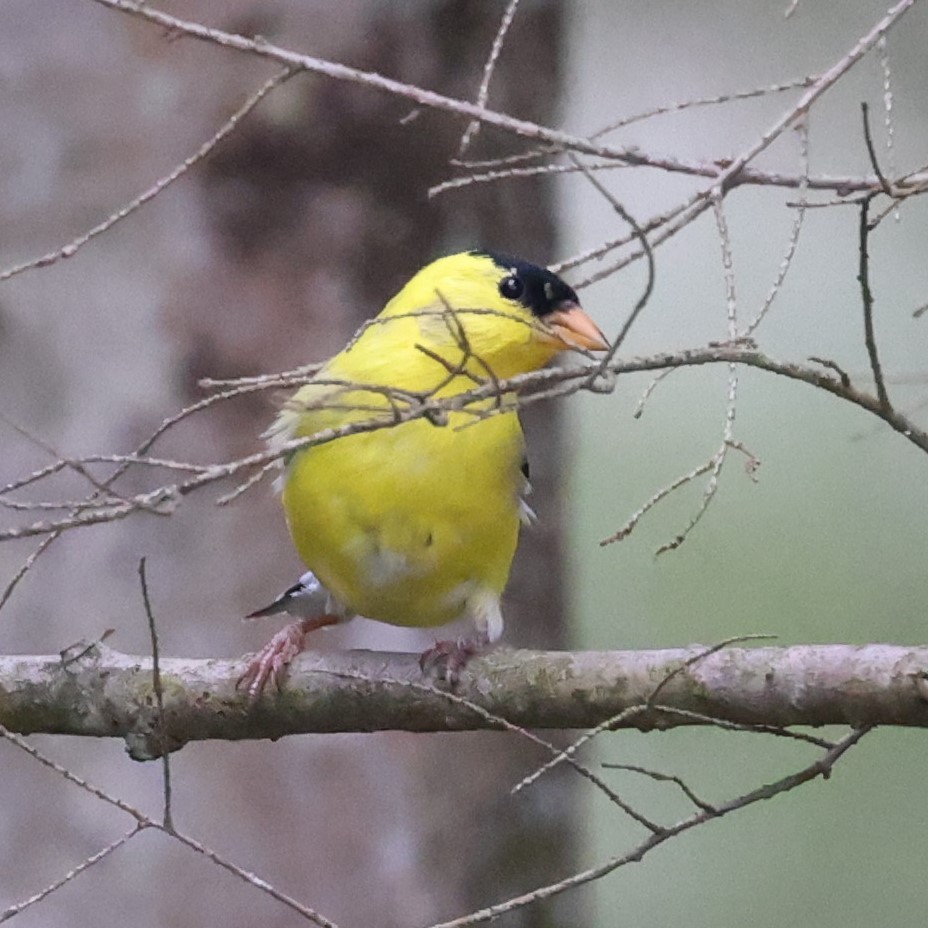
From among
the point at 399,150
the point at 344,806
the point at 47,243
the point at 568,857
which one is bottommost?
the point at 568,857

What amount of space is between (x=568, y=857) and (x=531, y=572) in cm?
39

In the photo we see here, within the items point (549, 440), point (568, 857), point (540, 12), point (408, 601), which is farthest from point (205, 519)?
point (540, 12)

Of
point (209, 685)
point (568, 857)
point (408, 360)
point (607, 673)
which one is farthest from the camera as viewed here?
point (568, 857)

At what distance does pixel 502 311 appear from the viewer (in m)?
1.38

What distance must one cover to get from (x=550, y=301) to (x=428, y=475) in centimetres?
25

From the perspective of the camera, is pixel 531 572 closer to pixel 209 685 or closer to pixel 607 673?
pixel 209 685

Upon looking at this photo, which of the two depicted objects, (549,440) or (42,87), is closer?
(42,87)

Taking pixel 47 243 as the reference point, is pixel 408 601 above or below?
below

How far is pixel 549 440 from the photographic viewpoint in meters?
1.84

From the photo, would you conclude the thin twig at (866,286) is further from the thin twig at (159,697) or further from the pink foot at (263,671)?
the pink foot at (263,671)

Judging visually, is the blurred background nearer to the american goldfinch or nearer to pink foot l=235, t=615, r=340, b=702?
the american goldfinch

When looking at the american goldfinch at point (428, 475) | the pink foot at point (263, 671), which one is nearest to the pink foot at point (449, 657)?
the american goldfinch at point (428, 475)

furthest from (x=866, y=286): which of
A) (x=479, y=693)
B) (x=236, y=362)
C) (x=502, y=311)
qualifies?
(x=236, y=362)

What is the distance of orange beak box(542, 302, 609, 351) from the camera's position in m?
1.34
